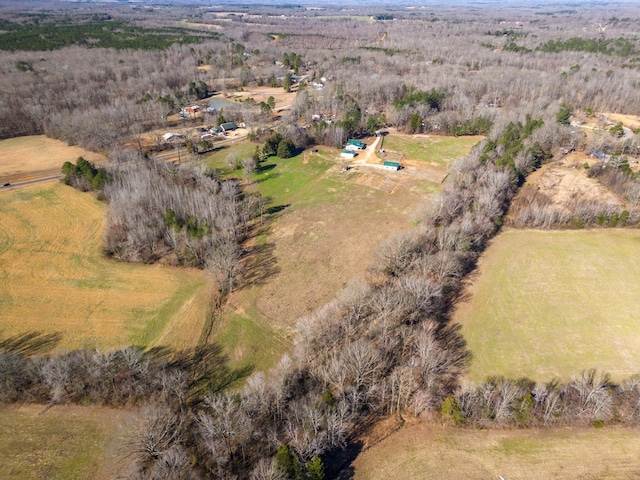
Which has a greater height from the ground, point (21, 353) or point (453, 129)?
point (453, 129)

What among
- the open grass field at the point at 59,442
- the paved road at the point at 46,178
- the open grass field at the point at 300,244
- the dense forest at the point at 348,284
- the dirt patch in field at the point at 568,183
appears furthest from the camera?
the paved road at the point at 46,178

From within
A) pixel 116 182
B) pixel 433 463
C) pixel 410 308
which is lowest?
pixel 433 463

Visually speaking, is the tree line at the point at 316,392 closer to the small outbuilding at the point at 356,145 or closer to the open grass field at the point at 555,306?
the open grass field at the point at 555,306

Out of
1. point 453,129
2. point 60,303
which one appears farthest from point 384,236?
point 453,129

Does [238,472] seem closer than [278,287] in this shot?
Yes

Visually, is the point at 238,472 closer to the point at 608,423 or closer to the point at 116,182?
the point at 608,423

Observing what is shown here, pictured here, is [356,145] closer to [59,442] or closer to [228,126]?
[228,126]

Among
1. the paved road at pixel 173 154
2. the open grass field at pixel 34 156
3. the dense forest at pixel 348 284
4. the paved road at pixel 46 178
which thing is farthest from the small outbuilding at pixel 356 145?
the open grass field at pixel 34 156
